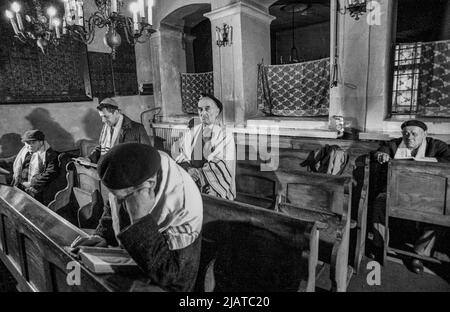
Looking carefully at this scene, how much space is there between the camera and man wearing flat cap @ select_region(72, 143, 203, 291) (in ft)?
4.02

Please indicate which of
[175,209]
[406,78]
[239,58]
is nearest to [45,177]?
[175,209]

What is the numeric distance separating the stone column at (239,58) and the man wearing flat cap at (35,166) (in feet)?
12.0

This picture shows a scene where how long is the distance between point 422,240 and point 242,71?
4501 mm

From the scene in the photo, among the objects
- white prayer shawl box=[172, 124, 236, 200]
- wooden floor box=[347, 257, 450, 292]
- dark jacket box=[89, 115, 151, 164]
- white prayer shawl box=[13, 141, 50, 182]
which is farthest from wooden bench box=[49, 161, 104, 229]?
wooden floor box=[347, 257, 450, 292]

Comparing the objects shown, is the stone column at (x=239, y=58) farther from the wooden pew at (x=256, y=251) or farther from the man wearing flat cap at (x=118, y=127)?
the wooden pew at (x=256, y=251)

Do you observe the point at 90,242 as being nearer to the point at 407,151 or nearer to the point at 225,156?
the point at 225,156

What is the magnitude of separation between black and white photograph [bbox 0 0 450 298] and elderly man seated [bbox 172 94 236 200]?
0.06 feet

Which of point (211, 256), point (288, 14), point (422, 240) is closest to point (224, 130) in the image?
point (211, 256)

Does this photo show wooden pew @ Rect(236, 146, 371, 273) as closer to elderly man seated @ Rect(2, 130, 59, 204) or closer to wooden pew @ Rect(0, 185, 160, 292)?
wooden pew @ Rect(0, 185, 160, 292)

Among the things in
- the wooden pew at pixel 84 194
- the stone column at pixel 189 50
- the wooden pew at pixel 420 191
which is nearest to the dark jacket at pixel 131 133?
the wooden pew at pixel 84 194

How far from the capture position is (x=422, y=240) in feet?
10.8

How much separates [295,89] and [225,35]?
1951 mm

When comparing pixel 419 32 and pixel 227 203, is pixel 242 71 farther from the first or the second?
pixel 419 32

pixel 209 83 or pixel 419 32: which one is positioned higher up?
pixel 419 32
